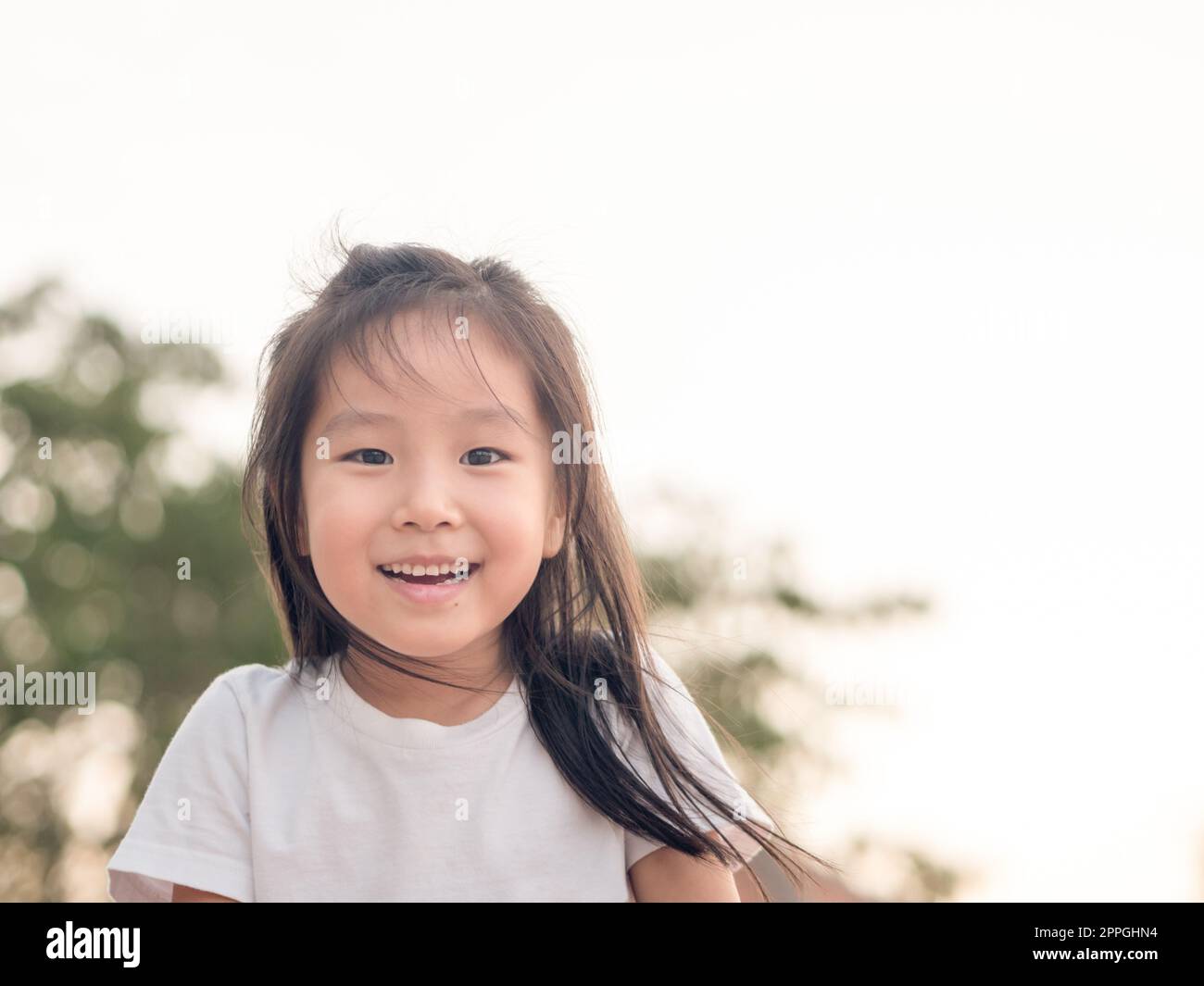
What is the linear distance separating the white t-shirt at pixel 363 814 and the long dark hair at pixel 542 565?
45 millimetres

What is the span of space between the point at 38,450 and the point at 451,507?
8.15 m

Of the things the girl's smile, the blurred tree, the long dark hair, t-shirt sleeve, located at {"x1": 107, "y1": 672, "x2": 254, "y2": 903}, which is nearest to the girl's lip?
the girl's smile

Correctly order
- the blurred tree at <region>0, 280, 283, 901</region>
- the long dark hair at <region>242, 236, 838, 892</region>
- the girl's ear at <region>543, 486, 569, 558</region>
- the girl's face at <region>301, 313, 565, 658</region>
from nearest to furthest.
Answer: the girl's face at <region>301, 313, 565, 658</region> → the long dark hair at <region>242, 236, 838, 892</region> → the girl's ear at <region>543, 486, 569, 558</region> → the blurred tree at <region>0, 280, 283, 901</region>

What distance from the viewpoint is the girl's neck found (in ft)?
6.61

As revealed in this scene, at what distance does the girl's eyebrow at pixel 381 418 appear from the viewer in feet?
6.09

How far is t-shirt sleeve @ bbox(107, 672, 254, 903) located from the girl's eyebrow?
0.48m

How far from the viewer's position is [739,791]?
6.68 feet

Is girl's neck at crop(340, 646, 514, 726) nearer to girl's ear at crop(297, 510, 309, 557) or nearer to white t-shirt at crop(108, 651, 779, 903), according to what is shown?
white t-shirt at crop(108, 651, 779, 903)

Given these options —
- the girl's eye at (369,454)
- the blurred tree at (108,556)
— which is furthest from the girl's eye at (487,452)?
the blurred tree at (108,556)

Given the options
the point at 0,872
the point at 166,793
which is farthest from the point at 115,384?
the point at 166,793

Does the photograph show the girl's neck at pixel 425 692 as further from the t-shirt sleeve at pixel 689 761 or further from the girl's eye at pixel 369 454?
the girl's eye at pixel 369 454

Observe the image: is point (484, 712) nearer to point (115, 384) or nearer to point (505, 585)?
point (505, 585)

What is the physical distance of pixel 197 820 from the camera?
6.16 ft

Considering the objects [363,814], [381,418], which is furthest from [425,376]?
[363,814]
